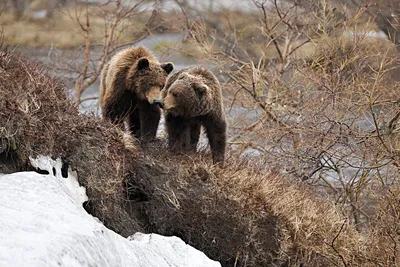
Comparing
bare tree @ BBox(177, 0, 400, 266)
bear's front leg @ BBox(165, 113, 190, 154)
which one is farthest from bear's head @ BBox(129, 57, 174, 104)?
bare tree @ BBox(177, 0, 400, 266)

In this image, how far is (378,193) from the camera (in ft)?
33.3

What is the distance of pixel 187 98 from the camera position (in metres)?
7.98

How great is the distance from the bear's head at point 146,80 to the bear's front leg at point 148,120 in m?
0.18

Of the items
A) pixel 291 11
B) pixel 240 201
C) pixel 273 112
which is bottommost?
pixel 240 201

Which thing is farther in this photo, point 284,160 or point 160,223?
point 284,160

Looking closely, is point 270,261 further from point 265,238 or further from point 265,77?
point 265,77

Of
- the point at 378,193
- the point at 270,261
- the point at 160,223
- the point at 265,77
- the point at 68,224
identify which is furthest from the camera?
the point at 265,77

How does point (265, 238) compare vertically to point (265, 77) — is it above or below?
below

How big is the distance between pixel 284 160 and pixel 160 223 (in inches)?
162

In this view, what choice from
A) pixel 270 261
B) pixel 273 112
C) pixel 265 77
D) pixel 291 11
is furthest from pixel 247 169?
pixel 291 11

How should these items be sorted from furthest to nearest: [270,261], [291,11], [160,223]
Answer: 1. [291,11]
2. [270,261]
3. [160,223]

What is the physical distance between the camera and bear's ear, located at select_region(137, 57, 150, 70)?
8219 mm

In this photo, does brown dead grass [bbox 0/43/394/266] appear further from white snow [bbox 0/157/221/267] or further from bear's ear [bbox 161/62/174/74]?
bear's ear [bbox 161/62/174/74]

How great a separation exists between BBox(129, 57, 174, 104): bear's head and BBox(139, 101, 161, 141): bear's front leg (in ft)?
0.58
